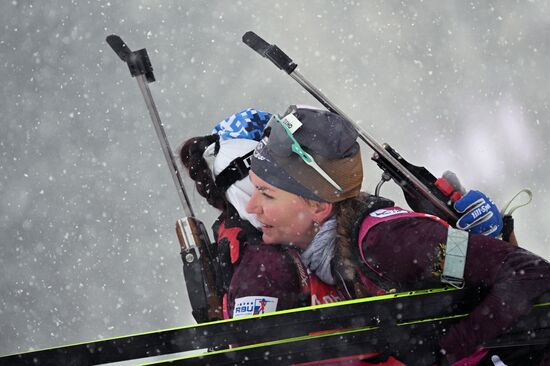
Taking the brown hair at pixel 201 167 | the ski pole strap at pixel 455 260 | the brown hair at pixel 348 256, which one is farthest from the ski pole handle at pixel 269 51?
the ski pole strap at pixel 455 260

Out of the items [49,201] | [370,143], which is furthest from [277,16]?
[370,143]

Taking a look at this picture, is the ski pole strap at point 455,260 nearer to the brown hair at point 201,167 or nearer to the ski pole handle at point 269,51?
the brown hair at point 201,167

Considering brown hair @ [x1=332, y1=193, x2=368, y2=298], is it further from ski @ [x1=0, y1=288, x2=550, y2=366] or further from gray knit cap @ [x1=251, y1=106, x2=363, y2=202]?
ski @ [x1=0, y1=288, x2=550, y2=366]

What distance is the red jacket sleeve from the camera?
183 cm

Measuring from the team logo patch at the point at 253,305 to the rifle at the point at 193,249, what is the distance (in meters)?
0.17

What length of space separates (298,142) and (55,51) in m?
7.28

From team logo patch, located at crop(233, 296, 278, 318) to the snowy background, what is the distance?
599 centimetres

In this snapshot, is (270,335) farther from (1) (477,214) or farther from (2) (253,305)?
(1) (477,214)

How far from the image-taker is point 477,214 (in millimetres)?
2746

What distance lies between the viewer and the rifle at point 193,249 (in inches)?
88.9

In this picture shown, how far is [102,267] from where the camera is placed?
8.43 meters

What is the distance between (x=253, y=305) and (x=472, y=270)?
0.65 meters

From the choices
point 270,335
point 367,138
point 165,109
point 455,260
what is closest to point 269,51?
point 367,138

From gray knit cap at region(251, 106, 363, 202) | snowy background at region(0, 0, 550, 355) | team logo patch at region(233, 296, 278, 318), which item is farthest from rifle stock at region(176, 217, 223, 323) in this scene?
snowy background at region(0, 0, 550, 355)
